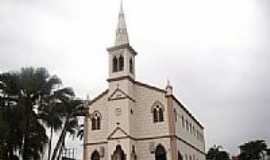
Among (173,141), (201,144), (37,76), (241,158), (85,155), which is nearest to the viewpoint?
(37,76)

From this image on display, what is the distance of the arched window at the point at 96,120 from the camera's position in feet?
138

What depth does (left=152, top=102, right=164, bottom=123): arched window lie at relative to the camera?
39.9 m

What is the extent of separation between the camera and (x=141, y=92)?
1639 inches

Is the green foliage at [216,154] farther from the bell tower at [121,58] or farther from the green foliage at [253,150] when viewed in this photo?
the bell tower at [121,58]

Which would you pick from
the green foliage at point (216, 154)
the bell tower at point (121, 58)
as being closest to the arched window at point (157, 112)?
the bell tower at point (121, 58)

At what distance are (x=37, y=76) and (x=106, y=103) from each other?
13.9 meters

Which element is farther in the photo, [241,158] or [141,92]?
[241,158]

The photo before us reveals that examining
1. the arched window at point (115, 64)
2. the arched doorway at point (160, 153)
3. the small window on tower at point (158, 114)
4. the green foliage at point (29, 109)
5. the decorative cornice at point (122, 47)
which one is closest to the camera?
the green foliage at point (29, 109)

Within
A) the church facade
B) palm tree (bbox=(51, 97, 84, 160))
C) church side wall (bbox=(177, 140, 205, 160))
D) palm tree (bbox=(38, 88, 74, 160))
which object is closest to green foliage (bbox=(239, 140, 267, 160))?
church side wall (bbox=(177, 140, 205, 160))

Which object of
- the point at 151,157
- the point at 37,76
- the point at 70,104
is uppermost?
the point at 37,76

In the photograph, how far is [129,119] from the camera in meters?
39.5

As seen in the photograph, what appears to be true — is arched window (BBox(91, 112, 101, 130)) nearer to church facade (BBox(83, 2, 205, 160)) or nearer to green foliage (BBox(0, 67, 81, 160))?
church facade (BBox(83, 2, 205, 160))

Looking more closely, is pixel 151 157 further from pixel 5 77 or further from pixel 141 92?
pixel 5 77

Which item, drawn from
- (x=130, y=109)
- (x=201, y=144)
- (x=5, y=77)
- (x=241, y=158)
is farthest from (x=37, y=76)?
(x=241, y=158)
